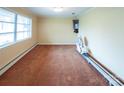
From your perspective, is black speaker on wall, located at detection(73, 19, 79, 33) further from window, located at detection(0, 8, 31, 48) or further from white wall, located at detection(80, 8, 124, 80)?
window, located at detection(0, 8, 31, 48)

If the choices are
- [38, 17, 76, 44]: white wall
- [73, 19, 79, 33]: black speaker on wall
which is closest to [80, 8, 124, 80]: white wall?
[73, 19, 79, 33]: black speaker on wall

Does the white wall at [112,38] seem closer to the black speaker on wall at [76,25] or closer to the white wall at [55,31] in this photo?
the black speaker on wall at [76,25]

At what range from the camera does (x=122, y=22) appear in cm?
297

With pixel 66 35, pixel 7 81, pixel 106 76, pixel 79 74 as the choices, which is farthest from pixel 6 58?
pixel 66 35

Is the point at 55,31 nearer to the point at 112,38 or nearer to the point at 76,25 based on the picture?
the point at 76,25

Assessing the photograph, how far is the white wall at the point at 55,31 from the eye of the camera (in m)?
10.1

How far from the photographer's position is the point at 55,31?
10.2m

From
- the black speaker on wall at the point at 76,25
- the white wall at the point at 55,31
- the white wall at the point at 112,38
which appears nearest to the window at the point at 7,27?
the white wall at the point at 112,38

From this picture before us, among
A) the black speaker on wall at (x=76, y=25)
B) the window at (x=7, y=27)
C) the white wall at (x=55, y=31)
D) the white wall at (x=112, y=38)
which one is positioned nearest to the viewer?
the white wall at (x=112, y=38)

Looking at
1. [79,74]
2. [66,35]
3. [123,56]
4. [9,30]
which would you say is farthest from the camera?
[66,35]

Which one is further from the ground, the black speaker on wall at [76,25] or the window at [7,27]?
Answer: the black speaker on wall at [76,25]
